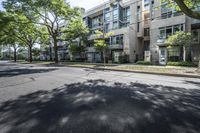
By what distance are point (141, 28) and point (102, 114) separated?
26923mm

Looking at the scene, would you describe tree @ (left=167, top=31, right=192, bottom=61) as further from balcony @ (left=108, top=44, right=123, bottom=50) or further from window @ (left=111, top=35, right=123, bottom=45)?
window @ (left=111, top=35, right=123, bottom=45)

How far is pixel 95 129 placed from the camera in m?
2.63

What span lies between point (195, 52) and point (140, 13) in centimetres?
1326

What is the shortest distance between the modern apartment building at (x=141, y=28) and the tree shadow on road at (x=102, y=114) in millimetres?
15131

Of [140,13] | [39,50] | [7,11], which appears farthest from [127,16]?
[39,50]

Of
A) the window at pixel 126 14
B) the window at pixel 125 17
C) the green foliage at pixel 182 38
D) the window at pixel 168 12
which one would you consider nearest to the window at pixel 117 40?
the window at pixel 125 17

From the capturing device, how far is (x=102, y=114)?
3.33 metres

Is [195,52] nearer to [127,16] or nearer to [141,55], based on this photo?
[141,55]

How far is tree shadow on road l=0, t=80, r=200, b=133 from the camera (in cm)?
267

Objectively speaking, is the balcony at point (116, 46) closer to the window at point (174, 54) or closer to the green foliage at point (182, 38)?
the window at point (174, 54)

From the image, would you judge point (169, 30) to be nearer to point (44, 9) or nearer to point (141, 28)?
point (141, 28)

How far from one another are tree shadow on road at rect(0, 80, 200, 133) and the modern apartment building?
1513cm

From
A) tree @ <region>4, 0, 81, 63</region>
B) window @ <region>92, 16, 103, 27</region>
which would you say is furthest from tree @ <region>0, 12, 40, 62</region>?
window @ <region>92, 16, 103, 27</region>

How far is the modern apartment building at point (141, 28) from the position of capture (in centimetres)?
1924
